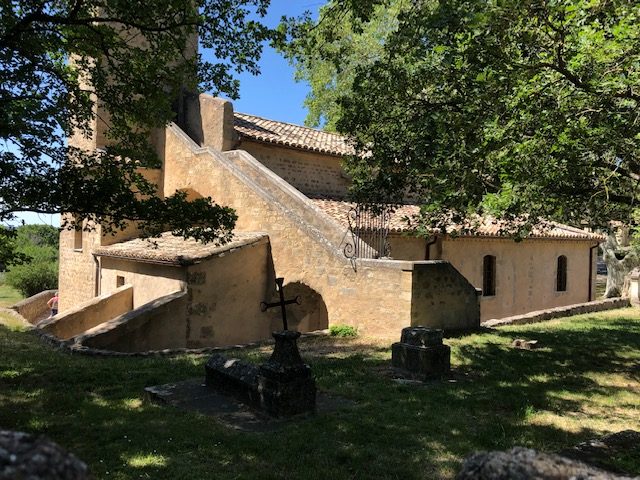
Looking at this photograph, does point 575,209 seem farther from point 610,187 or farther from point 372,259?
point 372,259

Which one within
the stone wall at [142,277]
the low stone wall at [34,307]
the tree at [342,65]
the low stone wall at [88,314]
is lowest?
the low stone wall at [34,307]

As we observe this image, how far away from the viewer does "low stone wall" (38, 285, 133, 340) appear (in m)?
13.0

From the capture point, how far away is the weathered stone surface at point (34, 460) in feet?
4.28

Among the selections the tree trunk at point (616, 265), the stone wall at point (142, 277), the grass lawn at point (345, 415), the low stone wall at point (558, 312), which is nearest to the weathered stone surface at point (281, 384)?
the grass lawn at point (345, 415)

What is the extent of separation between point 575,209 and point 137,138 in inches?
310

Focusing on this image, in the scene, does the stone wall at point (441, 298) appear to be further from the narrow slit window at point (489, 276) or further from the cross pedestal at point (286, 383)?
the narrow slit window at point (489, 276)

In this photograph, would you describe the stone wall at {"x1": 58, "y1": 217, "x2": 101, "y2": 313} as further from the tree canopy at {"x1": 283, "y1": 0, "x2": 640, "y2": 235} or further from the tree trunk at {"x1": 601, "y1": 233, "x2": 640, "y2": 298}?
the tree trunk at {"x1": 601, "y1": 233, "x2": 640, "y2": 298}

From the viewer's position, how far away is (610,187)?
7.61m

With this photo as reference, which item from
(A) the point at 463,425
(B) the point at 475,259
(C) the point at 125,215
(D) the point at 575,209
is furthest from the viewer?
(B) the point at 475,259

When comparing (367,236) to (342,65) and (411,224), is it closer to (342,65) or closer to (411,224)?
(411,224)

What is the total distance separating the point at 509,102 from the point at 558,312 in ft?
39.0

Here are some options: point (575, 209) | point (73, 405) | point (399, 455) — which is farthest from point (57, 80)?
point (575, 209)

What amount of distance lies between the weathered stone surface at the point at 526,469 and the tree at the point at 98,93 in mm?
6233

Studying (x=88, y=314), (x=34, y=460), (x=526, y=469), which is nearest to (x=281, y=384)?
(x=526, y=469)
